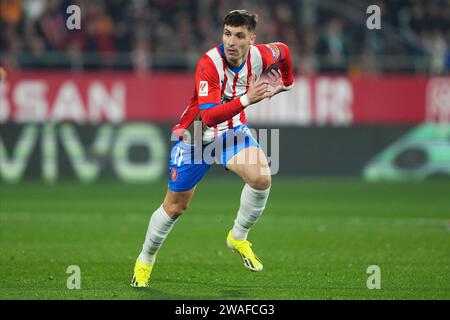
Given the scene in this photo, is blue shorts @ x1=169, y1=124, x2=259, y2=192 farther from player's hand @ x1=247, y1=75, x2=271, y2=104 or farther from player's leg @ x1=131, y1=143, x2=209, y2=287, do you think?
player's hand @ x1=247, y1=75, x2=271, y2=104

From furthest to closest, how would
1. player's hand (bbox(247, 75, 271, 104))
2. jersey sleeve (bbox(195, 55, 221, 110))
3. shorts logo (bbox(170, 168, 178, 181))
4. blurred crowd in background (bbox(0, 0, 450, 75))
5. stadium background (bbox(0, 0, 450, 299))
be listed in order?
1. blurred crowd in background (bbox(0, 0, 450, 75))
2. stadium background (bbox(0, 0, 450, 299))
3. shorts logo (bbox(170, 168, 178, 181))
4. jersey sleeve (bbox(195, 55, 221, 110))
5. player's hand (bbox(247, 75, 271, 104))

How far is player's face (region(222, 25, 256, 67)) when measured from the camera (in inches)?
345

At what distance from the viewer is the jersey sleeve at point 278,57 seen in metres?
9.35

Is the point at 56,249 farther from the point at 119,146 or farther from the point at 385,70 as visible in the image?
the point at 385,70

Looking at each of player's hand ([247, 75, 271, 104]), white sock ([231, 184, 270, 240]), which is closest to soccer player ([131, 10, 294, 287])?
white sock ([231, 184, 270, 240])

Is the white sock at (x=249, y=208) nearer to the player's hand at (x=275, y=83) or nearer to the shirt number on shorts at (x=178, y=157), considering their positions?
the shirt number on shorts at (x=178, y=157)

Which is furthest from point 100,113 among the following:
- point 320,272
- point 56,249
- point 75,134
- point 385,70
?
point 320,272

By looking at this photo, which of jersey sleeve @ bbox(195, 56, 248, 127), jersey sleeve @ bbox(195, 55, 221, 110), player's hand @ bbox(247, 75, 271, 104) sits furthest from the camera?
jersey sleeve @ bbox(195, 55, 221, 110)

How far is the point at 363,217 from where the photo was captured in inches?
636

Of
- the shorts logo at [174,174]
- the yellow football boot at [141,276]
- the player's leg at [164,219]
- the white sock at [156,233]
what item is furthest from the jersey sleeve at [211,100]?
the yellow football boot at [141,276]

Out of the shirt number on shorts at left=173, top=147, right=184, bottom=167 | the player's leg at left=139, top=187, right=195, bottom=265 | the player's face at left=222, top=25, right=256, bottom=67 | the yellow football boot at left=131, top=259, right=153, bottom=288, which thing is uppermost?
the player's face at left=222, top=25, right=256, bottom=67

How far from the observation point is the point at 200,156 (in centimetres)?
908

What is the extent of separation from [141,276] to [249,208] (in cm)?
124
